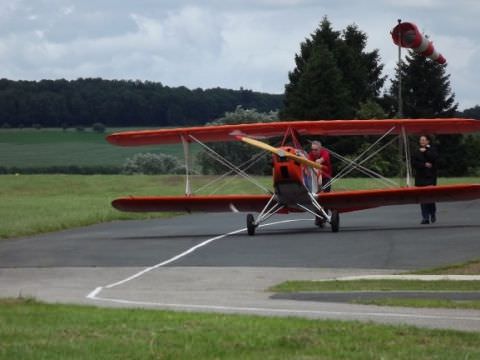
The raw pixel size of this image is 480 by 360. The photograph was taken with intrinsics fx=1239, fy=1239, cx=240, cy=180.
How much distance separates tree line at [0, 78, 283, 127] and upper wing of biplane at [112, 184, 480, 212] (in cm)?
8027

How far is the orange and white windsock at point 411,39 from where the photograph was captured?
33.2m

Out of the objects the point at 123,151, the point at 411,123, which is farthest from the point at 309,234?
the point at 123,151

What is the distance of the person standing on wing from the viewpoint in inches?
1025

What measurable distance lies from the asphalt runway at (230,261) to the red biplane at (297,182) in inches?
22.3

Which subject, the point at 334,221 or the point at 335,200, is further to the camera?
the point at 335,200

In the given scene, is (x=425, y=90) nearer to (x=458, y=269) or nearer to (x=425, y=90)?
(x=425, y=90)

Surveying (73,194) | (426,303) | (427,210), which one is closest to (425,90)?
(73,194)

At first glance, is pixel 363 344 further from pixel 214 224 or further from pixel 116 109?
pixel 116 109

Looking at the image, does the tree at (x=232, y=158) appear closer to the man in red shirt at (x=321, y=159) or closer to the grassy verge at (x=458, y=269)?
the man in red shirt at (x=321, y=159)

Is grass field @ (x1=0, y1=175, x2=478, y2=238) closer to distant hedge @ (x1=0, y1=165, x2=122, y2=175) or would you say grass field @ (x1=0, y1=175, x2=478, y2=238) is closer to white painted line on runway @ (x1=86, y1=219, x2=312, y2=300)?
white painted line on runway @ (x1=86, y1=219, x2=312, y2=300)

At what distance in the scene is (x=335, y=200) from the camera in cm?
2498

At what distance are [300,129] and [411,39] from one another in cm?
952

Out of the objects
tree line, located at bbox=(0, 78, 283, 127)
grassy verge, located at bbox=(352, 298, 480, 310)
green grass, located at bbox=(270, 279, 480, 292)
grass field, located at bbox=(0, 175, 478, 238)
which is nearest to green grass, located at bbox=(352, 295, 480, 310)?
grassy verge, located at bbox=(352, 298, 480, 310)

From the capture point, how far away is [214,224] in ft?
98.2
